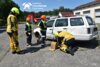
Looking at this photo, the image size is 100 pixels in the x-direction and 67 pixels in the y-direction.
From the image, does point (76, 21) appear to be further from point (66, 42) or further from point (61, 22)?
point (66, 42)

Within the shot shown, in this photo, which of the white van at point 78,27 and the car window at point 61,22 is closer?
the white van at point 78,27

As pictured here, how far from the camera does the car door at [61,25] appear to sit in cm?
1241

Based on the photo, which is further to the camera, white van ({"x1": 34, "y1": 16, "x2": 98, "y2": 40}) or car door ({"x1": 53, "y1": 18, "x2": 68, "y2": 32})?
car door ({"x1": 53, "y1": 18, "x2": 68, "y2": 32})

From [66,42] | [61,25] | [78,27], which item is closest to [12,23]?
[66,42]

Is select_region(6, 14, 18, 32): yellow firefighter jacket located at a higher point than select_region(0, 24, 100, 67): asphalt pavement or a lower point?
higher

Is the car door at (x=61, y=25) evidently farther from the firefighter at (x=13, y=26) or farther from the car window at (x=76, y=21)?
the firefighter at (x=13, y=26)

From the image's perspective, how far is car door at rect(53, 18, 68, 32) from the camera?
1241cm

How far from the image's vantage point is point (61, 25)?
12.7 metres

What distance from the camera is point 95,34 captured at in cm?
1201

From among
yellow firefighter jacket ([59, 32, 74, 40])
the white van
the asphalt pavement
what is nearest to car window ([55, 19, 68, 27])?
the white van

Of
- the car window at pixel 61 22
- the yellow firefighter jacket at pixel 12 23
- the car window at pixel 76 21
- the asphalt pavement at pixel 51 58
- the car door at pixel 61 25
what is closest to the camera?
the asphalt pavement at pixel 51 58

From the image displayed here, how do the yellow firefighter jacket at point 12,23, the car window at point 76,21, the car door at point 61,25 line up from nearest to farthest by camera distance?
the yellow firefighter jacket at point 12,23
the car window at point 76,21
the car door at point 61,25

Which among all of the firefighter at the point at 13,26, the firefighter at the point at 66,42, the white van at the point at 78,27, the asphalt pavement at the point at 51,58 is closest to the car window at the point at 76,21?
the white van at the point at 78,27

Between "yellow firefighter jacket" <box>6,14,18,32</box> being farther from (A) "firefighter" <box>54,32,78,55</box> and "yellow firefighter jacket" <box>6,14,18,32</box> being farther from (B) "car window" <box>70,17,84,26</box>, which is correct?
(B) "car window" <box>70,17,84,26</box>
